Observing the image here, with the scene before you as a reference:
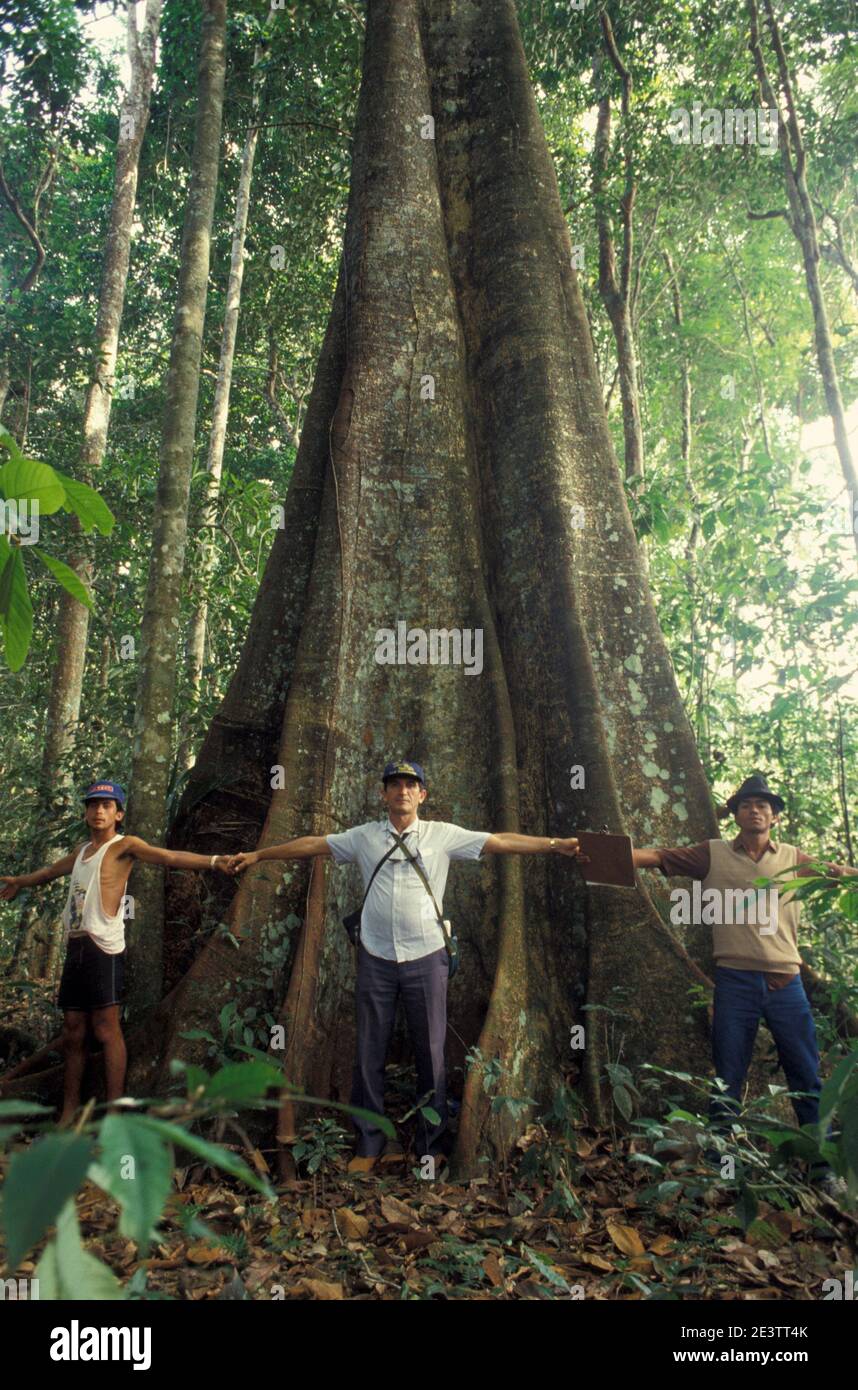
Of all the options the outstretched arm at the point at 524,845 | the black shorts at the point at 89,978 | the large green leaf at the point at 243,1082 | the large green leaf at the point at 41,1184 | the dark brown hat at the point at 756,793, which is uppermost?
the dark brown hat at the point at 756,793

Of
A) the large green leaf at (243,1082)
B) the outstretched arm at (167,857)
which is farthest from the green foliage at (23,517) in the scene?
the outstretched arm at (167,857)

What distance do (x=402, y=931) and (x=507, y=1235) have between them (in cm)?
133

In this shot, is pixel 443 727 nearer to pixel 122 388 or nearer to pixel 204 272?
pixel 204 272

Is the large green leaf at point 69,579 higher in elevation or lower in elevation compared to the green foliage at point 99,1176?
higher

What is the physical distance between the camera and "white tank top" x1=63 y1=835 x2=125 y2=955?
15.5 ft

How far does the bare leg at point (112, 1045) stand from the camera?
439 cm

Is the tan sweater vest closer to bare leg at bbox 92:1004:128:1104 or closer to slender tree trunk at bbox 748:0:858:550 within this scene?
bare leg at bbox 92:1004:128:1104

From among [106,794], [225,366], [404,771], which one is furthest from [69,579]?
[225,366]

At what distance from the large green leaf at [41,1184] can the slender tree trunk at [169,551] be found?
4108mm

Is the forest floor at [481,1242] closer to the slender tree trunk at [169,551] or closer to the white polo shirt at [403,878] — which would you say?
the white polo shirt at [403,878]

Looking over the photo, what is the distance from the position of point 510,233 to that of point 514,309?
655 mm

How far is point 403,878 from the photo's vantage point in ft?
13.9

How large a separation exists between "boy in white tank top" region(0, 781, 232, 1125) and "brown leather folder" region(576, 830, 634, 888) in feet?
5.85

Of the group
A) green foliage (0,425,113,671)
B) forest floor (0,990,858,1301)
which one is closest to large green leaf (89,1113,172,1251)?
green foliage (0,425,113,671)
